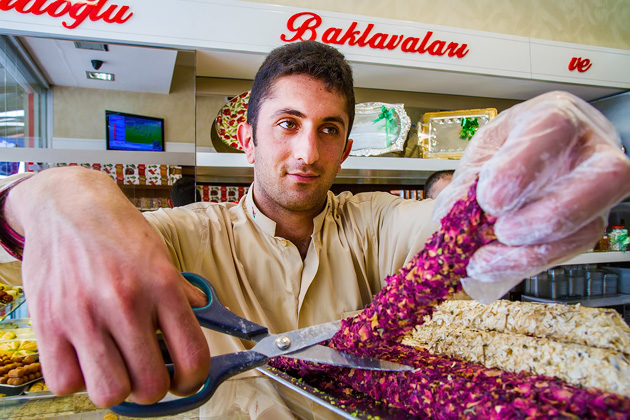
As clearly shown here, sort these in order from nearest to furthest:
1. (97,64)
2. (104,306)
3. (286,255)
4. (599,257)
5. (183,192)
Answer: (104,306)
(286,255)
(97,64)
(183,192)
(599,257)

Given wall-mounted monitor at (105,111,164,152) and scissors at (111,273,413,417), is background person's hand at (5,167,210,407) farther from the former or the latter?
wall-mounted monitor at (105,111,164,152)

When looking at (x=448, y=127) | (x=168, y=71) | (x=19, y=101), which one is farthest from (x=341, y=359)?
(x=448, y=127)

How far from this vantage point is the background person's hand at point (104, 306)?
1.33 ft

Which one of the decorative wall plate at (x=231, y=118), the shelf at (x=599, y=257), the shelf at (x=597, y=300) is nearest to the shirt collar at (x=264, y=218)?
the decorative wall plate at (x=231, y=118)

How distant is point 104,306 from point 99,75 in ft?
6.34

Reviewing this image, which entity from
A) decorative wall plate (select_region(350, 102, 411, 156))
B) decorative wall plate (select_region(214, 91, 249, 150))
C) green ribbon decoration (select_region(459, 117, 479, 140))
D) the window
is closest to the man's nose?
decorative wall plate (select_region(214, 91, 249, 150))

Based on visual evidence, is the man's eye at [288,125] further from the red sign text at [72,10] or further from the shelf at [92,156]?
the red sign text at [72,10]

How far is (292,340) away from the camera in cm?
65

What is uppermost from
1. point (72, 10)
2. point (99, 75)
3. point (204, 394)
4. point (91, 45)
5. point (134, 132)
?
point (72, 10)

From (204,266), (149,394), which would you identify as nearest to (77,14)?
(204,266)

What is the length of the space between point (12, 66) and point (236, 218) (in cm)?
144

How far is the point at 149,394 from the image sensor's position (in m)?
0.42

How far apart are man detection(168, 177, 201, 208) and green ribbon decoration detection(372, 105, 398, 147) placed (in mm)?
1076

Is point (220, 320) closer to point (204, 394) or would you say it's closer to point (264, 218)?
point (204, 394)
